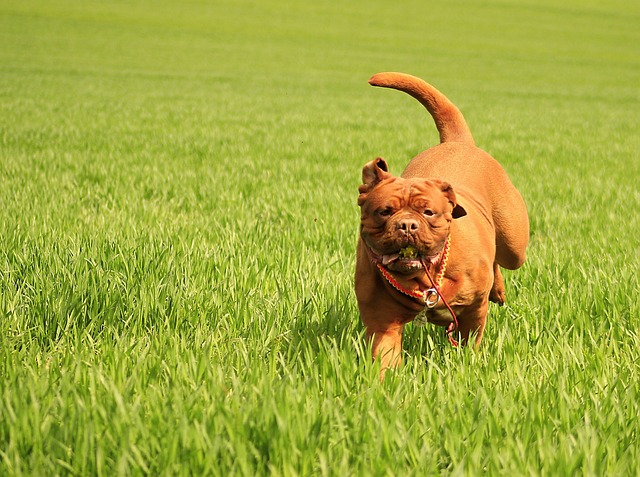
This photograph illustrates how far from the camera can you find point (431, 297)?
Answer: 2830 millimetres

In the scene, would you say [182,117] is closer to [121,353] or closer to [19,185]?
[19,185]

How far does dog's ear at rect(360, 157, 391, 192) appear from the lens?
2.84 metres

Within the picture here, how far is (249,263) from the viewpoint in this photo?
172 inches

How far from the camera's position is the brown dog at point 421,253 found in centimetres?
263

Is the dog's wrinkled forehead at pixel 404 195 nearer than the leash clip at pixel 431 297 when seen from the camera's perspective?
Yes

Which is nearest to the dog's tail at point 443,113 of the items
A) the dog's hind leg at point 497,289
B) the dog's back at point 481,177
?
the dog's back at point 481,177

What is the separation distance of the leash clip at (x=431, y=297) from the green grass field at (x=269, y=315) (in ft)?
0.76

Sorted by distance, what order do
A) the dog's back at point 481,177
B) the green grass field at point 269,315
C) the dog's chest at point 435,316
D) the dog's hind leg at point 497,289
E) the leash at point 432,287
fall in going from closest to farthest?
the green grass field at point 269,315 → the leash at point 432,287 → the dog's chest at point 435,316 → the dog's back at point 481,177 → the dog's hind leg at point 497,289

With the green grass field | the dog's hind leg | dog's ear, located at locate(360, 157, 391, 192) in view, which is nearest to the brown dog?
dog's ear, located at locate(360, 157, 391, 192)

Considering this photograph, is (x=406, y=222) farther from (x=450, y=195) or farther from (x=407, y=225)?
(x=450, y=195)

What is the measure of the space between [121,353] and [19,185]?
16.1 feet

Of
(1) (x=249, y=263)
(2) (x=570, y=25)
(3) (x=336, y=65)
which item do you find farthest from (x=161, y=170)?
(2) (x=570, y=25)

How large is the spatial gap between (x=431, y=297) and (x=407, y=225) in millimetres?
436

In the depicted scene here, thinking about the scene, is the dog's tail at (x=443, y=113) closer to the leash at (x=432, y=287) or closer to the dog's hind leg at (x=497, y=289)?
the dog's hind leg at (x=497, y=289)
